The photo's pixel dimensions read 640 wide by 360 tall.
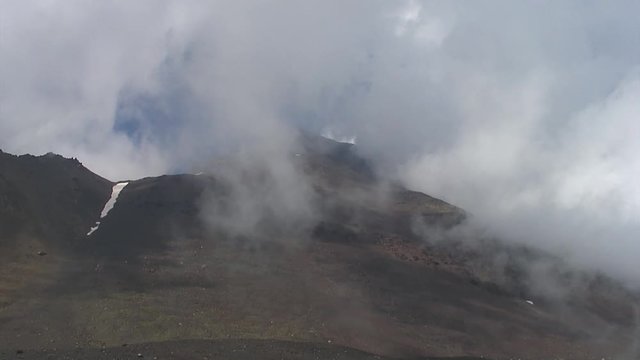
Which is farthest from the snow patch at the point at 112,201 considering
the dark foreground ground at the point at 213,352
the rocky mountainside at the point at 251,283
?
the dark foreground ground at the point at 213,352

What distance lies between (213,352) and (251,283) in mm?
19875

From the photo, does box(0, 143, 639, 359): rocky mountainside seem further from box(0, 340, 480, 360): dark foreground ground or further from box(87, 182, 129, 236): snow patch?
box(87, 182, 129, 236): snow patch

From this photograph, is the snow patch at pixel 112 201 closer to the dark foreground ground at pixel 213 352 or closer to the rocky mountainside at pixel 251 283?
the rocky mountainside at pixel 251 283

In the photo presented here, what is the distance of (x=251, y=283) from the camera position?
6431 centimetres

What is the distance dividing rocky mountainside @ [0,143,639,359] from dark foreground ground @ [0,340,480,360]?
7.6 inches

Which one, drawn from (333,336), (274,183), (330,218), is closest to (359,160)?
(274,183)

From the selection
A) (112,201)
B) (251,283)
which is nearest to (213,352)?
(251,283)

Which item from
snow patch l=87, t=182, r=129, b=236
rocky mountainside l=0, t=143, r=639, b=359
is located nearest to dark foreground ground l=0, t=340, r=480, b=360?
rocky mountainside l=0, t=143, r=639, b=359

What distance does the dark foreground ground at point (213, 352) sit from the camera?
41156 mm

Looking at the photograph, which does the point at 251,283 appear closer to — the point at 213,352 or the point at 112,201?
the point at 213,352

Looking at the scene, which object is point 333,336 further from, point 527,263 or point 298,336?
point 527,263

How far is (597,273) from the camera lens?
108 m

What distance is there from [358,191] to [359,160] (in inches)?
1562

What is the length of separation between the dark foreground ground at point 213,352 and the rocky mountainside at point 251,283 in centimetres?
19
